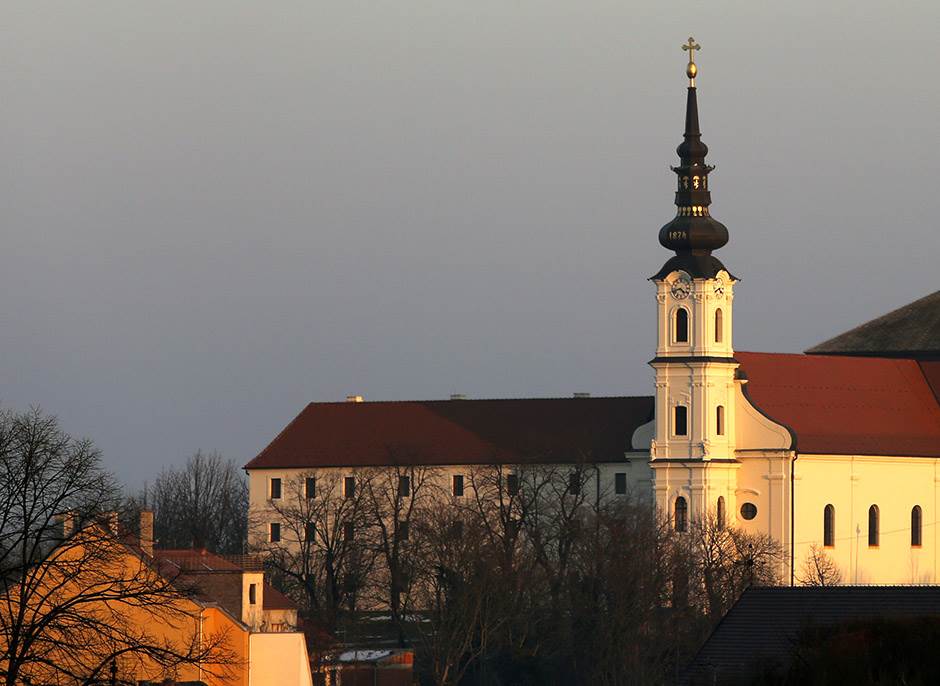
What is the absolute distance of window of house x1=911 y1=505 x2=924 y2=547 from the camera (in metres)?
126

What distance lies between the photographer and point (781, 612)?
70.9 metres

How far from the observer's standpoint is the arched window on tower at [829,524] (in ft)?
403

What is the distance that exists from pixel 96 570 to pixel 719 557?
2024 inches

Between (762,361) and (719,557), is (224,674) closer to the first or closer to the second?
(719,557)

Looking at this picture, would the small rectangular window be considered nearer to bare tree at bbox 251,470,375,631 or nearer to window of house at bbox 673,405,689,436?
bare tree at bbox 251,470,375,631

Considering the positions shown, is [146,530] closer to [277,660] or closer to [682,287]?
[277,660]

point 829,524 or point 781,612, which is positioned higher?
point 829,524

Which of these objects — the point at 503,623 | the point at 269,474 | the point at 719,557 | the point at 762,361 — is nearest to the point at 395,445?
the point at 269,474

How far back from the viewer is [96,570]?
6462 cm

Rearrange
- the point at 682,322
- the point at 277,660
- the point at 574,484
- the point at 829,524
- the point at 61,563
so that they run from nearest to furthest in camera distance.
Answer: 1. the point at 61,563
2. the point at 277,660
3. the point at 829,524
4. the point at 682,322
5. the point at 574,484

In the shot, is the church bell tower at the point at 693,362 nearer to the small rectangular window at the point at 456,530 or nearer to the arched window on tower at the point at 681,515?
the arched window on tower at the point at 681,515

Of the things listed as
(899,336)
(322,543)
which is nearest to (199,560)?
(322,543)

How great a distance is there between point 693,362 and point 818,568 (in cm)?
936

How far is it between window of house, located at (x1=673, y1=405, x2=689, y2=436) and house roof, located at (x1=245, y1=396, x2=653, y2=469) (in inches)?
195
